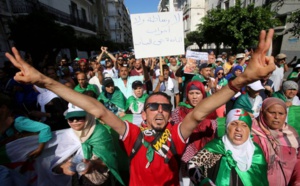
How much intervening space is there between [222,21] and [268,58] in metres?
14.3

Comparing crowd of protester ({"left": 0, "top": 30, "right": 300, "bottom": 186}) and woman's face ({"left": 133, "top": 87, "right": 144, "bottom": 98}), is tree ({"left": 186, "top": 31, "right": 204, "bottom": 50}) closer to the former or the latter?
woman's face ({"left": 133, "top": 87, "right": 144, "bottom": 98})

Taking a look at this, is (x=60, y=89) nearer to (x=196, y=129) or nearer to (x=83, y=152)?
(x=83, y=152)

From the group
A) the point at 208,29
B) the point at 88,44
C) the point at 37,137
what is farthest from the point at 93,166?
the point at 88,44

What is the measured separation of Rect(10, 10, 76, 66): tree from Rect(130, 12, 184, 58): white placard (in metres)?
6.48

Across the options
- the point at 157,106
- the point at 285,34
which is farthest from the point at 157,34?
the point at 285,34

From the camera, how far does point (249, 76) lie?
1168 millimetres

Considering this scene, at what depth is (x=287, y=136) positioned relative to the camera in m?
1.91

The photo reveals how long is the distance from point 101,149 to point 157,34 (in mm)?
2311

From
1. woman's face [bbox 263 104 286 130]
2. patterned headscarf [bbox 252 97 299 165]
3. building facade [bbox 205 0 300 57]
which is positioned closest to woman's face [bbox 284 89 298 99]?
patterned headscarf [bbox 252 97 299 165]

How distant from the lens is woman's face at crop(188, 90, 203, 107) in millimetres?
2289

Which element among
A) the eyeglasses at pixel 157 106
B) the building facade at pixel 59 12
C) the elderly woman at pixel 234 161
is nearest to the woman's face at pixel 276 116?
the elderly woman at pixel 234 161

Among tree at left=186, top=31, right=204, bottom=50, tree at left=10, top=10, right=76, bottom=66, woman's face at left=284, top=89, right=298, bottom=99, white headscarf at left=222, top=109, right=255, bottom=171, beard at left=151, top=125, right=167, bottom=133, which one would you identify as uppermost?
tree at left=186, top=31, right=204, bottom=50

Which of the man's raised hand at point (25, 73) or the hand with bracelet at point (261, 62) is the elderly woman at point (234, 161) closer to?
the hand with bracelet at point (261, 62)

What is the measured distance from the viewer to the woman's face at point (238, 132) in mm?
1653
